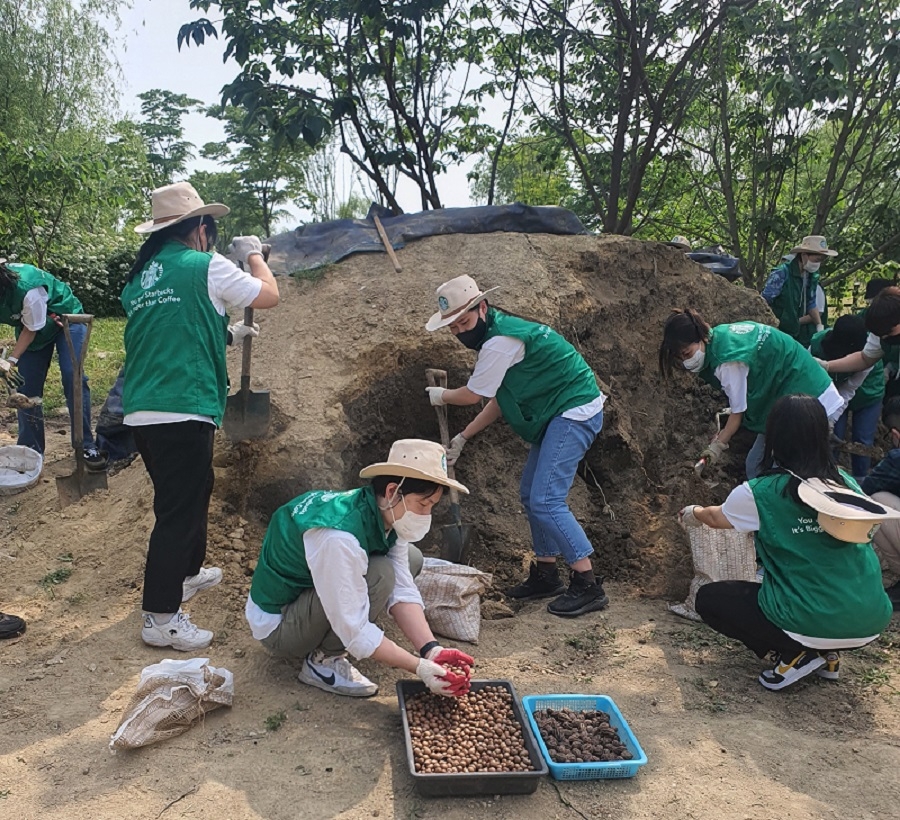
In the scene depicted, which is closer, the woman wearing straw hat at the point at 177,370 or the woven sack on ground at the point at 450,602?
the woman wearing straw hat at the point at 177,370

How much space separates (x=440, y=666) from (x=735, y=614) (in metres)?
1.33

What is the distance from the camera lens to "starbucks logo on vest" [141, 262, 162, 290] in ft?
10.7

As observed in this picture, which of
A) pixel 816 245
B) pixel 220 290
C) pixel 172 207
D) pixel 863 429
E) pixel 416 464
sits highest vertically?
pixel 816 245

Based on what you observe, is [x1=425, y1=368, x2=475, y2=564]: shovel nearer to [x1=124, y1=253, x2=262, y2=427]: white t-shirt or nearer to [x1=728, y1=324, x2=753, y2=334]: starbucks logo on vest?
[x1=124, y1=253, x2=262, y2=427]: white t-shirt

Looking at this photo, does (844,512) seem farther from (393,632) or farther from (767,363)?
(393,632)

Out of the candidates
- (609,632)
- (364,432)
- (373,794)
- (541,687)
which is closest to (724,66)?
(364,432)

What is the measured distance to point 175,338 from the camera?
3232 mm

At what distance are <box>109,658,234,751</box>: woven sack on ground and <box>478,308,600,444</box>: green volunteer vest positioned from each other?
195cm

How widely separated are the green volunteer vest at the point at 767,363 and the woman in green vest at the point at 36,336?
3.75 meters

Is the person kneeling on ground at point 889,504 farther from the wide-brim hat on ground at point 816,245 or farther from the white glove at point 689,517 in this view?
the wide-brim hat on ground at point 816,245

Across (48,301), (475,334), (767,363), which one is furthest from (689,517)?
(48,301)

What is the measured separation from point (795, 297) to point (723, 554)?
3122mm

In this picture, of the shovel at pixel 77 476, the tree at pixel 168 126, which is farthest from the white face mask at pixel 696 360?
the tree at pixel 168 126

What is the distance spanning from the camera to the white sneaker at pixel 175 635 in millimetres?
3398
